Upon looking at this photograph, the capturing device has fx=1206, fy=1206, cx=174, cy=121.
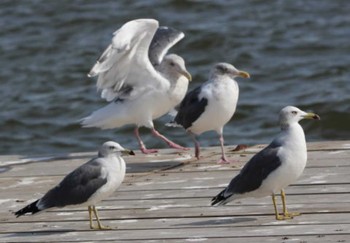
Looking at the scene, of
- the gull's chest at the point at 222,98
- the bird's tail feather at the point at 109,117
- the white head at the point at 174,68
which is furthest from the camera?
the bird's tail feather at the point at 109,117

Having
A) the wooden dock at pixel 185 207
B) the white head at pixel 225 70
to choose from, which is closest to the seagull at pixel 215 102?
the white head at pixel 225 70

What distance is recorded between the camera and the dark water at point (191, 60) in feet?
47.9

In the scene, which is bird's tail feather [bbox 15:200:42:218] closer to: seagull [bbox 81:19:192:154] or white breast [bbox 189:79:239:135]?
white breast [bbox 189:79:239:135]

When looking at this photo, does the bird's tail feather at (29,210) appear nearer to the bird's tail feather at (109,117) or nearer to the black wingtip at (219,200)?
the black wingtip at (219,200)

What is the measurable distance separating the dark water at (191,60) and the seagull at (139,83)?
4757 mm

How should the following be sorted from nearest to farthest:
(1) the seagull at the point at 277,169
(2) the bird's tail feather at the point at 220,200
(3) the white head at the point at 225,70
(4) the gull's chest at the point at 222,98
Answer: (1) the seagull at the point at 277,169
(2) the bird's tail feather at the point at 220,200
(4) the gull's chest at the point at 222,98
(3) the white head at the point at 225,70

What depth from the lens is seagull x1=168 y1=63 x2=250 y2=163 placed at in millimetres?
7797

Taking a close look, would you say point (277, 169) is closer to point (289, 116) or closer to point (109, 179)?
point (289, 116)

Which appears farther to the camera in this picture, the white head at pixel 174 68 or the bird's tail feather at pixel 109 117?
the bird's tail feather at pixel 109 117

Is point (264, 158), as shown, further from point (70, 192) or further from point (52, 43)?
point (52, 43)

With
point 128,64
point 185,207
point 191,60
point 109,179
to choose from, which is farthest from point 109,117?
point 191,60

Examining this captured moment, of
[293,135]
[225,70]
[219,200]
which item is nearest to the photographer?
[293,135]

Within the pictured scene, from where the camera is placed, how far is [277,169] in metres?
5.87

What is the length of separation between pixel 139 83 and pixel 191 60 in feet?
26.3
